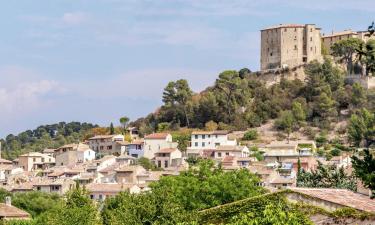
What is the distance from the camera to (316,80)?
417ft

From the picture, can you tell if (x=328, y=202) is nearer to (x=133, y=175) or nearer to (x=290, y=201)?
(x=290, y=201)

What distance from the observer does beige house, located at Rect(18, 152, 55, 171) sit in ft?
427

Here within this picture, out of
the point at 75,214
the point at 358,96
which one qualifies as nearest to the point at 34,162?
the point at 358,96

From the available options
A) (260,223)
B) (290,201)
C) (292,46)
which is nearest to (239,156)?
(292,46)

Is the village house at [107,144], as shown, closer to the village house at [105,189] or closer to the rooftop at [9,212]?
the village house at [105,189]

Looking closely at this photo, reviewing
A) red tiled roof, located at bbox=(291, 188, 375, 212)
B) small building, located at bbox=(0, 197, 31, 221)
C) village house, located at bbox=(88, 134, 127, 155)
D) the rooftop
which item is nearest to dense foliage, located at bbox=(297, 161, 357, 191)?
red tiled roof, located at bbox=(291, 188, 375, 212)

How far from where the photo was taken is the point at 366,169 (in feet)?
48.0

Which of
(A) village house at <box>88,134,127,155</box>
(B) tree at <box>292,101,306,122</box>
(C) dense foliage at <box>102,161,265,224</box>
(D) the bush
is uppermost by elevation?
(B) tree at <box>292,101,306,122</box>

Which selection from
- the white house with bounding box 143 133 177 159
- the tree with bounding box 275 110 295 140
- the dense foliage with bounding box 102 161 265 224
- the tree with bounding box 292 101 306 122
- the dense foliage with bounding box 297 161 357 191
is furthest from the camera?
the tree with bounding box 292 101 306 122

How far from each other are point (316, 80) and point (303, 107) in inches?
179

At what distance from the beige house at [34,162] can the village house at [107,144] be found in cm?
628

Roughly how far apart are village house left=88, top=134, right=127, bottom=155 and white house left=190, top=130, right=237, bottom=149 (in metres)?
11.6

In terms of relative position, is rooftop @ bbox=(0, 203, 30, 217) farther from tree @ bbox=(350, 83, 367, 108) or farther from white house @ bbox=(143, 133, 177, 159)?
tree @ bbox=(350, 83, 367, 108)

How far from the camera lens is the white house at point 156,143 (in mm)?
118188
